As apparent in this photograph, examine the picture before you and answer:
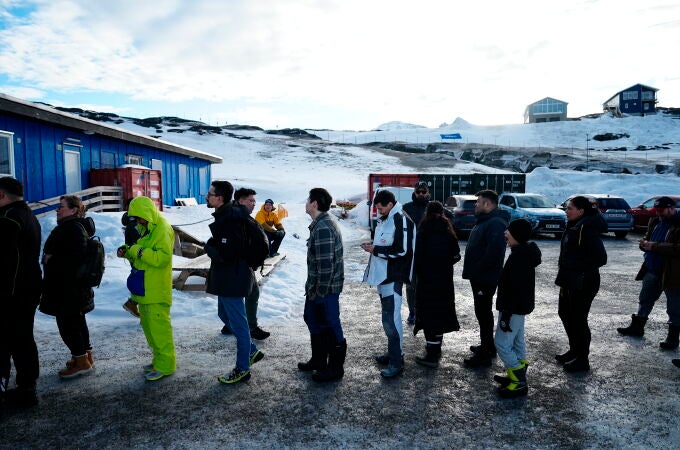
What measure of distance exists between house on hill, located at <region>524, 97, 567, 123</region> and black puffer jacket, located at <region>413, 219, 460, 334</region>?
101923 mm

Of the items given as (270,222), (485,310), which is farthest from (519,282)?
(270,222)

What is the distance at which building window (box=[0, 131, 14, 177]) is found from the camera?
1191cm

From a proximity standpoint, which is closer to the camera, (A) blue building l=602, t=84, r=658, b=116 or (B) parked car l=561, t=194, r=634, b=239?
(B) parked car l=561, t=194, r=634, b=239

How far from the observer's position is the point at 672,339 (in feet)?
17.3

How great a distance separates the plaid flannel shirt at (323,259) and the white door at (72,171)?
13.2 m

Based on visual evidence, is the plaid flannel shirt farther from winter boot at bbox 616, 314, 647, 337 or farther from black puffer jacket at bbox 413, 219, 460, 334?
winter boot at bbox 616, 314, 647, 337

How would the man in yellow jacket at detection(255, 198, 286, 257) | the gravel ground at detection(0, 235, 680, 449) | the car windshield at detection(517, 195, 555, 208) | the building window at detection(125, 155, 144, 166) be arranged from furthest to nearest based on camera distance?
1. the building window at detection(125, 155, 144, 166)
2. the car windshield at detection(517, 195, 555, 208)
3. the man in yellow jacket at detection(255, 198, 286, 257)
4. the gravel ground at detection(0, 235, 680, 449)

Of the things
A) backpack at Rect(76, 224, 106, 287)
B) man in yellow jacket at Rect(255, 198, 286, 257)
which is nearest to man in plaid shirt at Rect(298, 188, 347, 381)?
backpack at Rect(76, 224, 106, 287)

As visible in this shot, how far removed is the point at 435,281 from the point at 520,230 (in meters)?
1.06

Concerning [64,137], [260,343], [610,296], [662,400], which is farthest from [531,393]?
[64,137]

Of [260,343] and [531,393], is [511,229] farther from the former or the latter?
[260,343]

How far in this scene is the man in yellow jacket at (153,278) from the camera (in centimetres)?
433

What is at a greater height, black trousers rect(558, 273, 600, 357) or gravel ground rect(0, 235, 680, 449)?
black trousers rect(558, 273, 600, 357)

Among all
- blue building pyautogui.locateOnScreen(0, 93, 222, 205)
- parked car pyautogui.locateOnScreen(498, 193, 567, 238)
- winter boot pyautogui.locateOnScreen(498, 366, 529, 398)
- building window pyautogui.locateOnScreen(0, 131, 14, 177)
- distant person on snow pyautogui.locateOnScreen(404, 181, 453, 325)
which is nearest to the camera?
winter boot pyautogui.locateOnScreen(498, 366, 529, 398)
